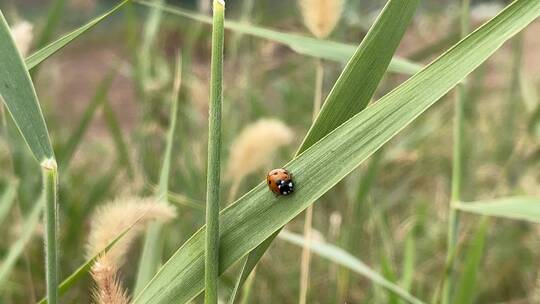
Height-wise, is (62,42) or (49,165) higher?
(62,42)

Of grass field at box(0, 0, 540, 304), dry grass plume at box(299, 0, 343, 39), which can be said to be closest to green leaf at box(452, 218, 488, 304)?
grass field at box(0, 0, 540, 304)

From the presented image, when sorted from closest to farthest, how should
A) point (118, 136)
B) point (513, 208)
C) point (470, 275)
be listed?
point (513, 208) < point (470, 275) < point (118, 136)

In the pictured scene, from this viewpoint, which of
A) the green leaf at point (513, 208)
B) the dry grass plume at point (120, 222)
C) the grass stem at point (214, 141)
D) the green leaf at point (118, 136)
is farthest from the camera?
the green leaf at point (118, 136)

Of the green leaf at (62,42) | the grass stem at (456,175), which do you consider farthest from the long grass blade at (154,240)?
the grass stem at (456,175)

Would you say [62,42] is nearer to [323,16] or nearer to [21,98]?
[21,98]

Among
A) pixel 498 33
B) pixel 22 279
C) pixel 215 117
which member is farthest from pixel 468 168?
pixel 215 117

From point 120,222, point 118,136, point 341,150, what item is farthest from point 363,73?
point 118,136

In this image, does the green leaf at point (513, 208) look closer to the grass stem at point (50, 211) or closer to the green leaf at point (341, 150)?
the green leaf at point (341, 150)

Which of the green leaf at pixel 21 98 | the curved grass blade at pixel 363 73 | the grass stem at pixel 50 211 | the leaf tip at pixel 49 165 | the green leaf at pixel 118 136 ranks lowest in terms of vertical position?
the grass stem at pixel 50 211
